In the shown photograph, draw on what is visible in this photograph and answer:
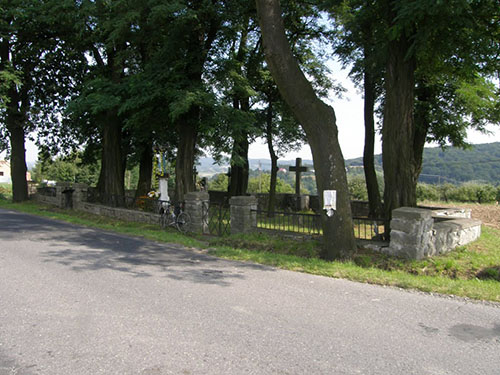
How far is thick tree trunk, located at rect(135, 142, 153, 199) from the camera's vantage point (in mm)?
22009

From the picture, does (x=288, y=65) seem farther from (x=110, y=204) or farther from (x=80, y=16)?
(x=80, y=16)

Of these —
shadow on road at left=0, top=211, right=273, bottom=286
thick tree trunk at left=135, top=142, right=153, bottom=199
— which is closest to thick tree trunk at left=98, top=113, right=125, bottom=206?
thick tree trunk at left=135, top=142, right=153, bottom=199

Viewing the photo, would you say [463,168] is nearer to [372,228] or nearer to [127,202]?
[127,202]

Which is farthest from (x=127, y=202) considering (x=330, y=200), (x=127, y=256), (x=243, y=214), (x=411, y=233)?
(x=411, y=233)

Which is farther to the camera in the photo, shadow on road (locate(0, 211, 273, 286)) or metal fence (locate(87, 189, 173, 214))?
metal fence (locate(87, 189, 173, 214))

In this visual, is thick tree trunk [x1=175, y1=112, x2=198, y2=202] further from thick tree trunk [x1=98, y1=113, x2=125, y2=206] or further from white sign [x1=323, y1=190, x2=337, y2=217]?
white sign [x1=323, y1=190, x2=337, y2=217]

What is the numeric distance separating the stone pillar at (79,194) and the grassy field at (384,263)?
915cm

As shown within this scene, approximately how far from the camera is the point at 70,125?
23844 mm

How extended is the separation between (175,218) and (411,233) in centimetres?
782

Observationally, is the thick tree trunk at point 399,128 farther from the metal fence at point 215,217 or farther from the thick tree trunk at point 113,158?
the thick tree trunk at point 113,158

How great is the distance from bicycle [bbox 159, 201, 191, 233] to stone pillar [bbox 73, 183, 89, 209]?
7372mm

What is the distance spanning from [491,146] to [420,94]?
120 metres

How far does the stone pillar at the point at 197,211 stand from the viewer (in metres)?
12.9

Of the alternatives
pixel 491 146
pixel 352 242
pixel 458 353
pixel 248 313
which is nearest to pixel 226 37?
pixel 352 242
